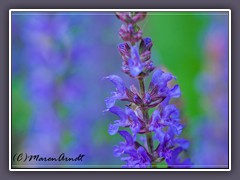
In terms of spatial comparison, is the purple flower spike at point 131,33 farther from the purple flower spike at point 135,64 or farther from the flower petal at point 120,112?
the flower petal at point 120,112

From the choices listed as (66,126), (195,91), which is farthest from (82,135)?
(195,91)

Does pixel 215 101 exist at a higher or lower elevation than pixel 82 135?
higher

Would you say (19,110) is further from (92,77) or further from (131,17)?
(131,17)

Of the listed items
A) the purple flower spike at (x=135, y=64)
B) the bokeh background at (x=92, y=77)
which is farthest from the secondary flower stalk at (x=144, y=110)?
the bokeh background at (x=92, y=77)

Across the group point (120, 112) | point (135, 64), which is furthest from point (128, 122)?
point (135, 64)

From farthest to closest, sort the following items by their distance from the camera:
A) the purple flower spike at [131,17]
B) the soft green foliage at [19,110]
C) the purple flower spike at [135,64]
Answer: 1. the soft green foliage at [19,110]
2. the purple flower spike at [131,17]
3. the purple flower spike at [135,64]

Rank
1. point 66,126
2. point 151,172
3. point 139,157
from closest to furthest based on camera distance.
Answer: point 139,157 → point 151,172 → point 66,126

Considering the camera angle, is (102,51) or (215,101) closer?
(215,101)
